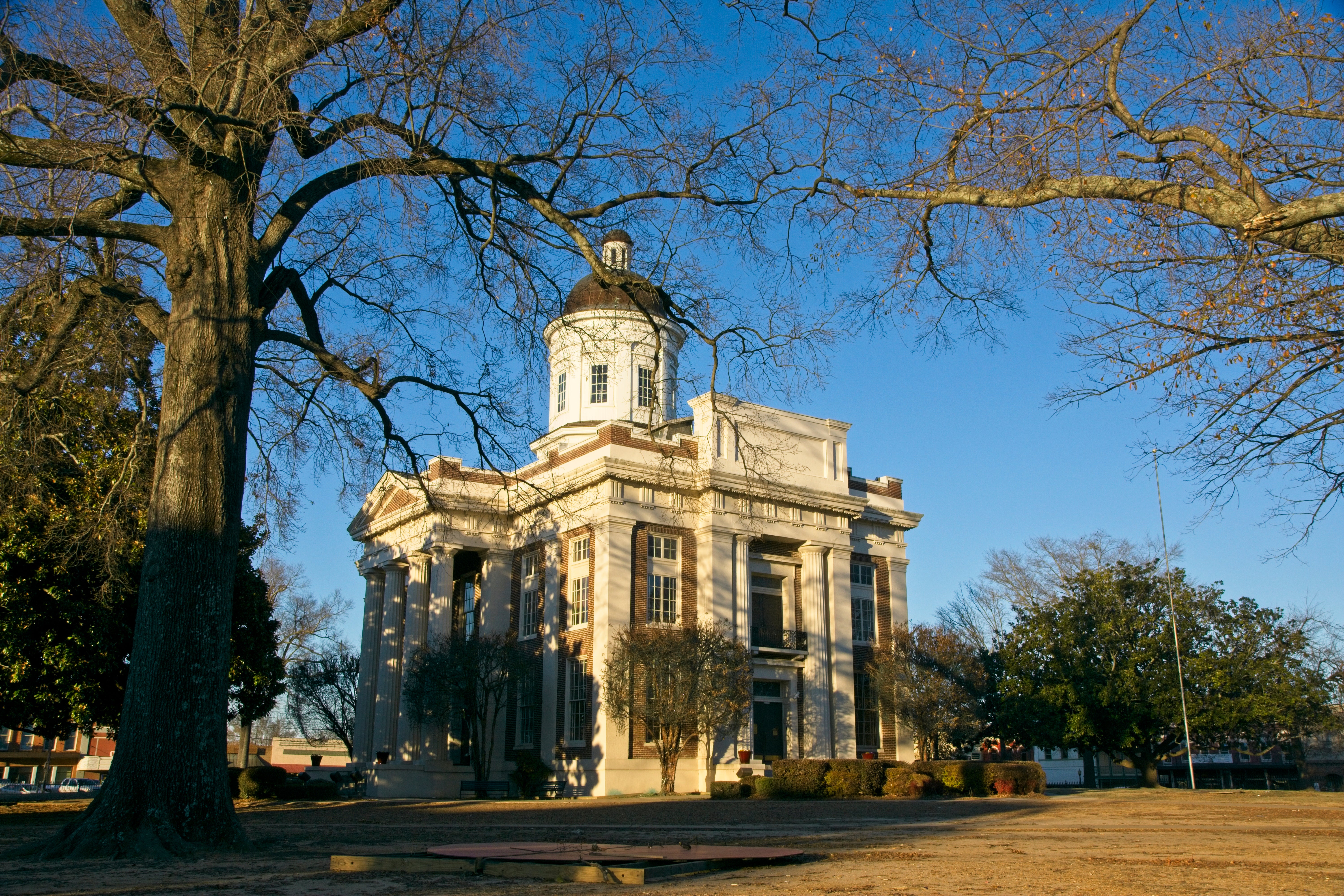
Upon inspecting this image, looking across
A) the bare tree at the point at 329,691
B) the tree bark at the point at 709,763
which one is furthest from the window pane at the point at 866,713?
the bare tree at the point at 329,691

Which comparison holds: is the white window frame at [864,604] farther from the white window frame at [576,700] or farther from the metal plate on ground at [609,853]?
the metal plate on ground at [609,853]

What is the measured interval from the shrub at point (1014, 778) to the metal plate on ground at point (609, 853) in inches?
890

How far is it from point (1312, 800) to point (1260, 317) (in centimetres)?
2173

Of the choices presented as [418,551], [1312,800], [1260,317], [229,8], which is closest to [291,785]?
[418,551]

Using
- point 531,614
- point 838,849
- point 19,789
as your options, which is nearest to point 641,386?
point 531,614

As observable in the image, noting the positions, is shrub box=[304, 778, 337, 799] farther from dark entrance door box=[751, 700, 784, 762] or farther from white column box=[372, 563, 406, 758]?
dark entrance door box=[751, 700, 784, 762]

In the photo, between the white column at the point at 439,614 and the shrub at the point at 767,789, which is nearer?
the shrub at the point at 767,789

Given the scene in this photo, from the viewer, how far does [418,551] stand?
37781 mm

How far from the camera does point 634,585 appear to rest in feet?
109

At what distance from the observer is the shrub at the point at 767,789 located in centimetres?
2738

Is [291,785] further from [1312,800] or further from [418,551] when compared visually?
[1312,800]

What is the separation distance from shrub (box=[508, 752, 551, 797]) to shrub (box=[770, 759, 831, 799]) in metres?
8.54

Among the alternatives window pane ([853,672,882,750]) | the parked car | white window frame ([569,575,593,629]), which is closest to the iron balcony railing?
window pane ([853,672,882,750])

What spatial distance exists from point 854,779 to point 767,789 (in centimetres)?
225
